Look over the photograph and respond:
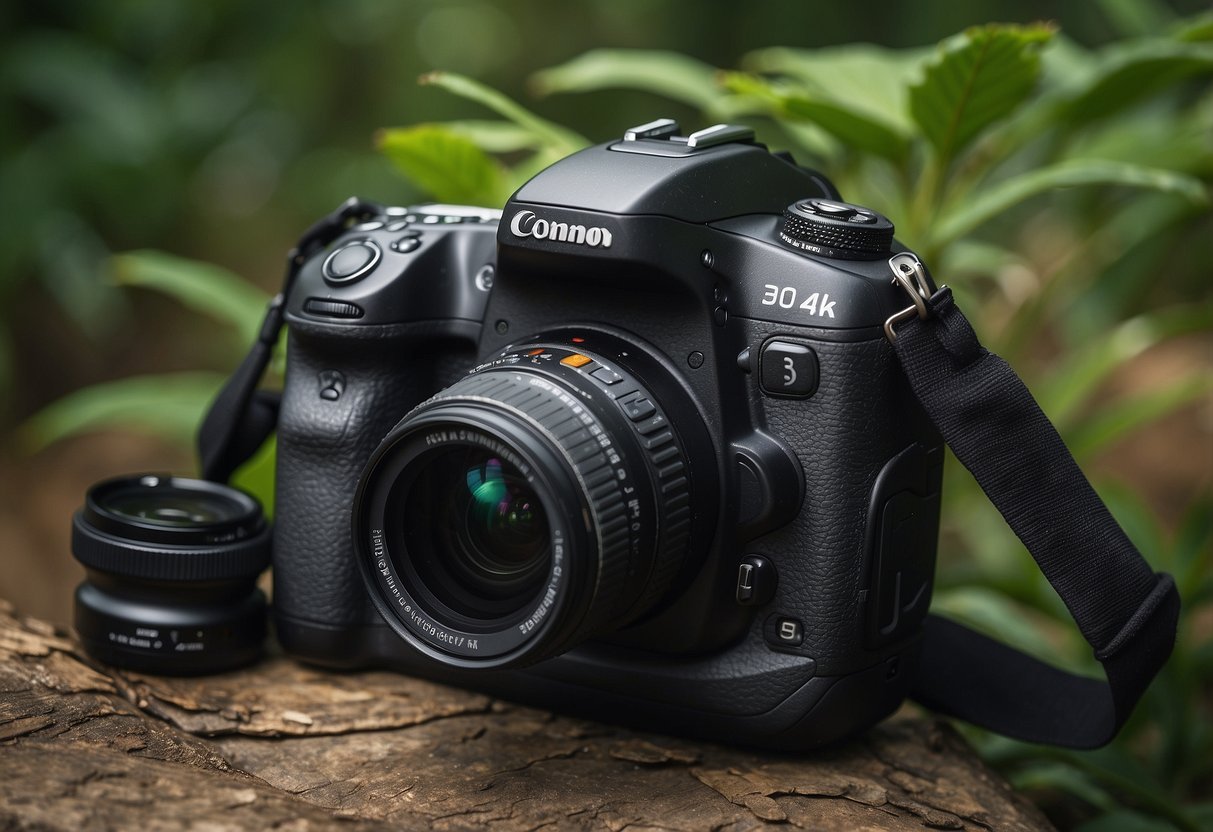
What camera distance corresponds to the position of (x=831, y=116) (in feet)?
4.53

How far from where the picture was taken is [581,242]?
42.2 inches

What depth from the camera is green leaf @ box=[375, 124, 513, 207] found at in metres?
1.40

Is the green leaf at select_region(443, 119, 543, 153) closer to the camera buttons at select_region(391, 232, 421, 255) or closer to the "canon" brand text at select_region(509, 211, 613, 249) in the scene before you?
the camera buttons at select_region(391, 232, 421, 255)

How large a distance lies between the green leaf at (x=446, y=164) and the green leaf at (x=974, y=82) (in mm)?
481

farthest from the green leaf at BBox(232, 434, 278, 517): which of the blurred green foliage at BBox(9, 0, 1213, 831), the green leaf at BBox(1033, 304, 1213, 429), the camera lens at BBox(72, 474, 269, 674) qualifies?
the green leaf at BBox(1033, 304, 1213, 429)

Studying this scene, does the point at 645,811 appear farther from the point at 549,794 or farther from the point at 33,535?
the point at 33,535

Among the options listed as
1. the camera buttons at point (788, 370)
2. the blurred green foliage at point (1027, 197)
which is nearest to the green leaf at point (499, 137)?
the blurred green foliage at point (1027, 197)

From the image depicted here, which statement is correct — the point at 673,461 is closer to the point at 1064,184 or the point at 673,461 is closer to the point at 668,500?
the point at 668,500

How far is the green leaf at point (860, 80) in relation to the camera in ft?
4.76

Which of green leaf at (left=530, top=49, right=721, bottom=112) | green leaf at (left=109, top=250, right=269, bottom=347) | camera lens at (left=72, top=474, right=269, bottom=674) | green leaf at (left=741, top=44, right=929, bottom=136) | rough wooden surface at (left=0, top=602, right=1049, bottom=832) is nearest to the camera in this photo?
rough wooden surface at (left=0, top=602, right=1049, bottom=832)

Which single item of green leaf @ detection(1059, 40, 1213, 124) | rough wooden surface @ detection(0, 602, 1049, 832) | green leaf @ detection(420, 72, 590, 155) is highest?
green leaf @ detection(1059, 40, 1213, 124)

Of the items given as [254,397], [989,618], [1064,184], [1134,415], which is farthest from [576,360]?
[1134,415]

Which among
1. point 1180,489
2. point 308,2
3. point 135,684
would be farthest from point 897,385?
point 308,2

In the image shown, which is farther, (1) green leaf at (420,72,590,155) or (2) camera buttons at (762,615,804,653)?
(1) green leaf at (420,72,590,155)
